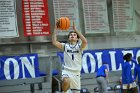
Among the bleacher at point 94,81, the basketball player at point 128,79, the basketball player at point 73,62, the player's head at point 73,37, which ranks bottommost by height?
the bleacher at point 94,81

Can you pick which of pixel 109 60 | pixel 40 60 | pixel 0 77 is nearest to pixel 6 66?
pixel 0 77

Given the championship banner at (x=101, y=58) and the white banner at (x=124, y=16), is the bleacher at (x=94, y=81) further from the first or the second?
the white banner at (x=124, y=16)

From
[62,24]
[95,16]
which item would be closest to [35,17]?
[95,16]

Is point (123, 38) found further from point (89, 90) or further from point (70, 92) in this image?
point (70, 92)

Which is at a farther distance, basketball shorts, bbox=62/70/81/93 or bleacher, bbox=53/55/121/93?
bleacher, bbox=53/55/121/93

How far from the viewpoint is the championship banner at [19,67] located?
1266 centimetres

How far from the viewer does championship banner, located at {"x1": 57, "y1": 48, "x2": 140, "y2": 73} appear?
14.4 metres

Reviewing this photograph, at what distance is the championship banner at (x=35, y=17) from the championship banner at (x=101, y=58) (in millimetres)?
1169

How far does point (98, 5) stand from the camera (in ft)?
50.7

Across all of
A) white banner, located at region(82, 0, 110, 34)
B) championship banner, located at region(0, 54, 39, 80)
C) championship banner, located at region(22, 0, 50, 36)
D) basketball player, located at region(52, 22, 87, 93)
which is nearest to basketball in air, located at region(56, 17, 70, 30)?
basketball player, located at region(52, 22, 87, 93)

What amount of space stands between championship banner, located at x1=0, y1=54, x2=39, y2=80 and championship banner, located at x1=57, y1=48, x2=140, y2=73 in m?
1.24

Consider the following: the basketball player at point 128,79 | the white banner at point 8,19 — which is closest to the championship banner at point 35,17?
the white banner at point 8,19

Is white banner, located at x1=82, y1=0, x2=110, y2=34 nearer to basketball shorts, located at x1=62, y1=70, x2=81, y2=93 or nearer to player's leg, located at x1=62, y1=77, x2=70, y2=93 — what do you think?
basketball shorts, located at x1=62, y1=70, x2=81, y2=93

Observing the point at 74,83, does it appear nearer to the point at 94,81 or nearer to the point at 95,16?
the point at 94,81
